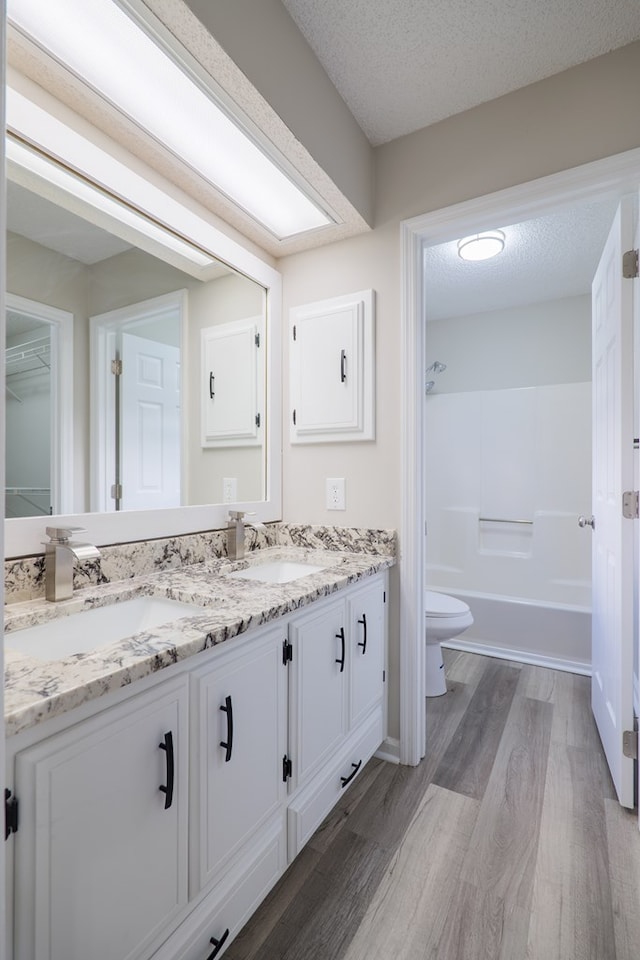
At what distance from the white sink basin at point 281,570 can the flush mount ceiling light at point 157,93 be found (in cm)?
137

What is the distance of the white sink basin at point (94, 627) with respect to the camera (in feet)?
3.24

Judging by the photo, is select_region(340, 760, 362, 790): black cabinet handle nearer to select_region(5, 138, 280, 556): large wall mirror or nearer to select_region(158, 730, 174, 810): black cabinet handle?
select_region(158, 730, 174, 810): black cabinet handle

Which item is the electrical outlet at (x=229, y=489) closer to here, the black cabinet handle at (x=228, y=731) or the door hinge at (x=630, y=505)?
the black cabinet handle at (x=228, y=731)

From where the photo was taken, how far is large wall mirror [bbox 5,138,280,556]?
1.15 m

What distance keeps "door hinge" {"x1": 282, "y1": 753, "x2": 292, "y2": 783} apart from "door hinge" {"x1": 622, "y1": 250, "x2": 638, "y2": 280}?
74.6 inches

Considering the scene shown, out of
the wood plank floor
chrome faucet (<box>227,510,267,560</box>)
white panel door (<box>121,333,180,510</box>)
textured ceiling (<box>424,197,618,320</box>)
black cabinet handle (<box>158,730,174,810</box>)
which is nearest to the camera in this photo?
black cabinet handle (<box>158,730,174,810</box>)

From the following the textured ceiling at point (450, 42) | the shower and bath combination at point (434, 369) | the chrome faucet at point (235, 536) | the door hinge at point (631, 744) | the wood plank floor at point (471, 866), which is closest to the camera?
the wood plank floor at point (471, 866)

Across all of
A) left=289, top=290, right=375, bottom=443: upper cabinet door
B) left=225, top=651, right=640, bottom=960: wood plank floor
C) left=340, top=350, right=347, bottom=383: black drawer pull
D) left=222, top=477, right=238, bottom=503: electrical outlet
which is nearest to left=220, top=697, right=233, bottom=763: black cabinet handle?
left=225, top=651, right=640, bottom=960: wood plank floor

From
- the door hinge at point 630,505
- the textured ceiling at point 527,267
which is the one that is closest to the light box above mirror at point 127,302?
the textured ceiling at point 527,267

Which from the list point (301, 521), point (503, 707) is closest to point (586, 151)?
point (301, 521)

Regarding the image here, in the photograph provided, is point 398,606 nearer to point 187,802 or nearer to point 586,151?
point 187,802

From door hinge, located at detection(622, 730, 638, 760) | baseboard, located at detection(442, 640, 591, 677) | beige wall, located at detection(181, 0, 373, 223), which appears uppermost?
beige wall, located at detection(181, 0, 373, 223)

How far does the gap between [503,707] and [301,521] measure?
1.38 m

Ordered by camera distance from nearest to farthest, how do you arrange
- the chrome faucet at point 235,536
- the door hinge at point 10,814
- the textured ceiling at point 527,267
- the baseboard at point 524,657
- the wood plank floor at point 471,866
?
the door hinge at point 10,814, the wood plank floor at point 471,866, the chrome faucet at point 235,536, the textured ceiling at point 527,267, the baseboard at point 524,657
